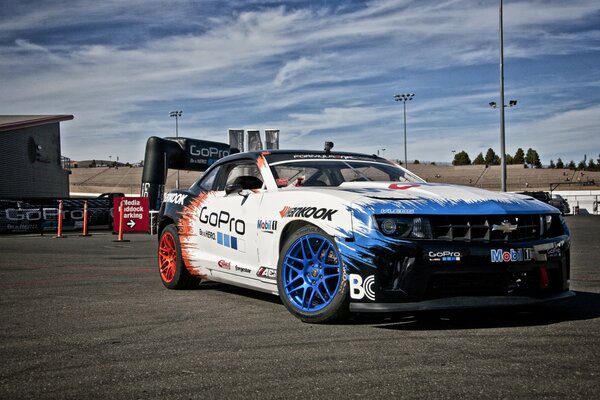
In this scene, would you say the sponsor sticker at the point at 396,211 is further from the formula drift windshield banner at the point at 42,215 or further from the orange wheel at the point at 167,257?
the formula drift windshield banner at the point at 42,215

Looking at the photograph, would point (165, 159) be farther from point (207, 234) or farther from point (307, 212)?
point (307, 212)

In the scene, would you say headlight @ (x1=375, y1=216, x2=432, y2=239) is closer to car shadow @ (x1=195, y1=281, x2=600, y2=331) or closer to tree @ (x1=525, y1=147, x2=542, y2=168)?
car shadow @ (x1=195, y1=281, x2=600, y2=331)

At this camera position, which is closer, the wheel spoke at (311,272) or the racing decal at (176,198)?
the wheel spoke at (311,272)

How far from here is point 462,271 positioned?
15.1 ft

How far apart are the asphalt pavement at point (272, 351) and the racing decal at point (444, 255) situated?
491 mm

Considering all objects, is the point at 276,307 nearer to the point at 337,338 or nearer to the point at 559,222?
the point at 337,338

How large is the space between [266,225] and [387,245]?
1.39m

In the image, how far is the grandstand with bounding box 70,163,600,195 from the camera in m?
87.6

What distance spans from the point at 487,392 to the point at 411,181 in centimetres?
337

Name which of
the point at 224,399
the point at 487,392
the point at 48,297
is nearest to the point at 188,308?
the point at 48,297

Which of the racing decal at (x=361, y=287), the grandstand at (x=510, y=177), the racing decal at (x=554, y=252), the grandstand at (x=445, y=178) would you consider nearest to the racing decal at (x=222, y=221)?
the racing decal at (x=361, y=287)

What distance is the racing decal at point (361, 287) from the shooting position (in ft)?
15.1

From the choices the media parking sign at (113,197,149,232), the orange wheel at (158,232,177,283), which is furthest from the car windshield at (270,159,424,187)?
the media parking sign at (113,197,149,232)

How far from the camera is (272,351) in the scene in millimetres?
4066
